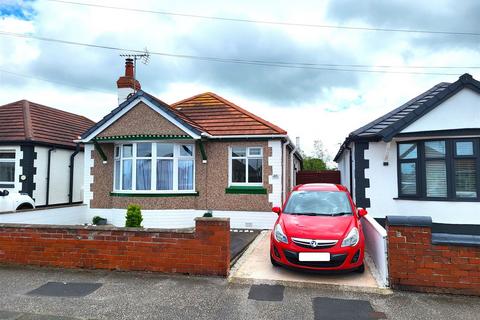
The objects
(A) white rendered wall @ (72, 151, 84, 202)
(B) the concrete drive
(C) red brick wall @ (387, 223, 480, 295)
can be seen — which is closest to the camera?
(C) red brick wall @ (387, 223, 480, 295)

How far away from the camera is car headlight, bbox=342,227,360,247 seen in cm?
511

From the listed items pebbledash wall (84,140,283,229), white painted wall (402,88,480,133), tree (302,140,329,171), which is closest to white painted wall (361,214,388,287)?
white painted wall (402,88,480,133)

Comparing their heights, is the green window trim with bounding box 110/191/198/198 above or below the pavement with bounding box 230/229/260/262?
above

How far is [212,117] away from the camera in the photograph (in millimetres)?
11656

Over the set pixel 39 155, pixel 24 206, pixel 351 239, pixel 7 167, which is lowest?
pixel 351 239

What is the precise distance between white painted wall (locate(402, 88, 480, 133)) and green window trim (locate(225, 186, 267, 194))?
4563 mm

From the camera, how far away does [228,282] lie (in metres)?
5.11

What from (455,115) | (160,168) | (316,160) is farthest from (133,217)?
(316,160)

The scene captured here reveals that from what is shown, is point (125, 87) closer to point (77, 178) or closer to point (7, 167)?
point (77, 178)

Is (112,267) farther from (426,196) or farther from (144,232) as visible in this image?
(426,196)

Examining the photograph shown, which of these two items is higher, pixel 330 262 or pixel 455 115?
pixel 455 115

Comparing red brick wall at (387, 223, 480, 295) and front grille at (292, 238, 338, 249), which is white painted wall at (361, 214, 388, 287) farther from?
front grille at (292, 238, 338, 249)

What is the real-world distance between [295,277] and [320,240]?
773 millimetres

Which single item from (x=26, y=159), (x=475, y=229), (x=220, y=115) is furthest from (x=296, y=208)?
(x=26, y=159)
